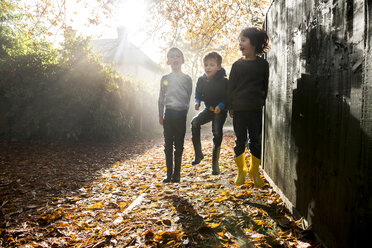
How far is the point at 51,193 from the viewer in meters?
4.21

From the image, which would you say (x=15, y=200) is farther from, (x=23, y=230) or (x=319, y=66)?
(x=319, y=66)

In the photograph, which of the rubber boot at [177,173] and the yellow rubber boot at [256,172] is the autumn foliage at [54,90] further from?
the yellow rubber boot at [256,172]

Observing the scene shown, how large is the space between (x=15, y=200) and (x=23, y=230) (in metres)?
1.22

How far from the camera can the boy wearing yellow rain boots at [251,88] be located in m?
3.17

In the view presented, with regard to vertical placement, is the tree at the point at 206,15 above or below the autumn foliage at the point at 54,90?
above

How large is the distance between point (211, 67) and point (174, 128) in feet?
3.81

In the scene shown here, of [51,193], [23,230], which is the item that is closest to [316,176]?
[23,230]

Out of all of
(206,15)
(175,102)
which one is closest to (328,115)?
(175,102)

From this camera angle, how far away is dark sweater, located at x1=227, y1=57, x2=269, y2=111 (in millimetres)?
3164

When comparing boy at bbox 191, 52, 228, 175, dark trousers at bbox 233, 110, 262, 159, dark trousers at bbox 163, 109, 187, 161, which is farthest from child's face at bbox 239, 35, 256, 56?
dark trousers at bbox 163, 109, 187, 161

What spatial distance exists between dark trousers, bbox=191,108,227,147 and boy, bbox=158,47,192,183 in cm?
22

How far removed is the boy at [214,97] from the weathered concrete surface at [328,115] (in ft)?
3.00

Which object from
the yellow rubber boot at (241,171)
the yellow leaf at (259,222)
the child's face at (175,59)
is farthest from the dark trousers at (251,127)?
the child's face at (175,59)

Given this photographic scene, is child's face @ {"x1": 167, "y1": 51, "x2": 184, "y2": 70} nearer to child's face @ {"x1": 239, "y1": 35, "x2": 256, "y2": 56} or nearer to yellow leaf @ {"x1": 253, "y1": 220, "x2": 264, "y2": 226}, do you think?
child's face @ {"x1": 239, "y1": 35, "x2": 256, "y2": 56}
